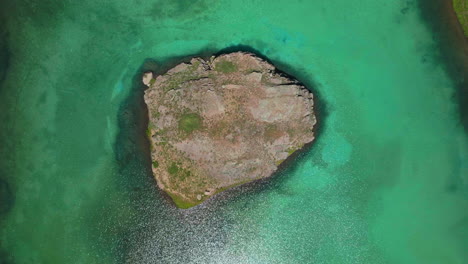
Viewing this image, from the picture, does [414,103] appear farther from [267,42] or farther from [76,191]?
[76,191]

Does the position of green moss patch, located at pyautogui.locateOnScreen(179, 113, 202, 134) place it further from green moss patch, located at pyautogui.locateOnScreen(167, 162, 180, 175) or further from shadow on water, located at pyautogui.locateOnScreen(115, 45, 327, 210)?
shadow on water, located at pyautogui.locateOnScreen(115, 45, 327, 210)

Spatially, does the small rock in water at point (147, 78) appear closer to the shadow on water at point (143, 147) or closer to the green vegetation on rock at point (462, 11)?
the shadow on water at point (143, 147)

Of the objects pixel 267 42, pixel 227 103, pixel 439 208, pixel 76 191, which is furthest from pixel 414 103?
pixel 76 191

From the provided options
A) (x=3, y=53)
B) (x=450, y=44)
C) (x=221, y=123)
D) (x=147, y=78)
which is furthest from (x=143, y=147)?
(x=450, y=44)

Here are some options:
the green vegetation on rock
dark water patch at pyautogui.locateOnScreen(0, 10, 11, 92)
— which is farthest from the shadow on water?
the green vegetation on rock

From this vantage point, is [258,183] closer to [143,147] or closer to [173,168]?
[173,168]

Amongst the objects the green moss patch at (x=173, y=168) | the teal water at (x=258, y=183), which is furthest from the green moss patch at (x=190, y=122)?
the teal water at (x=258, y=183)
